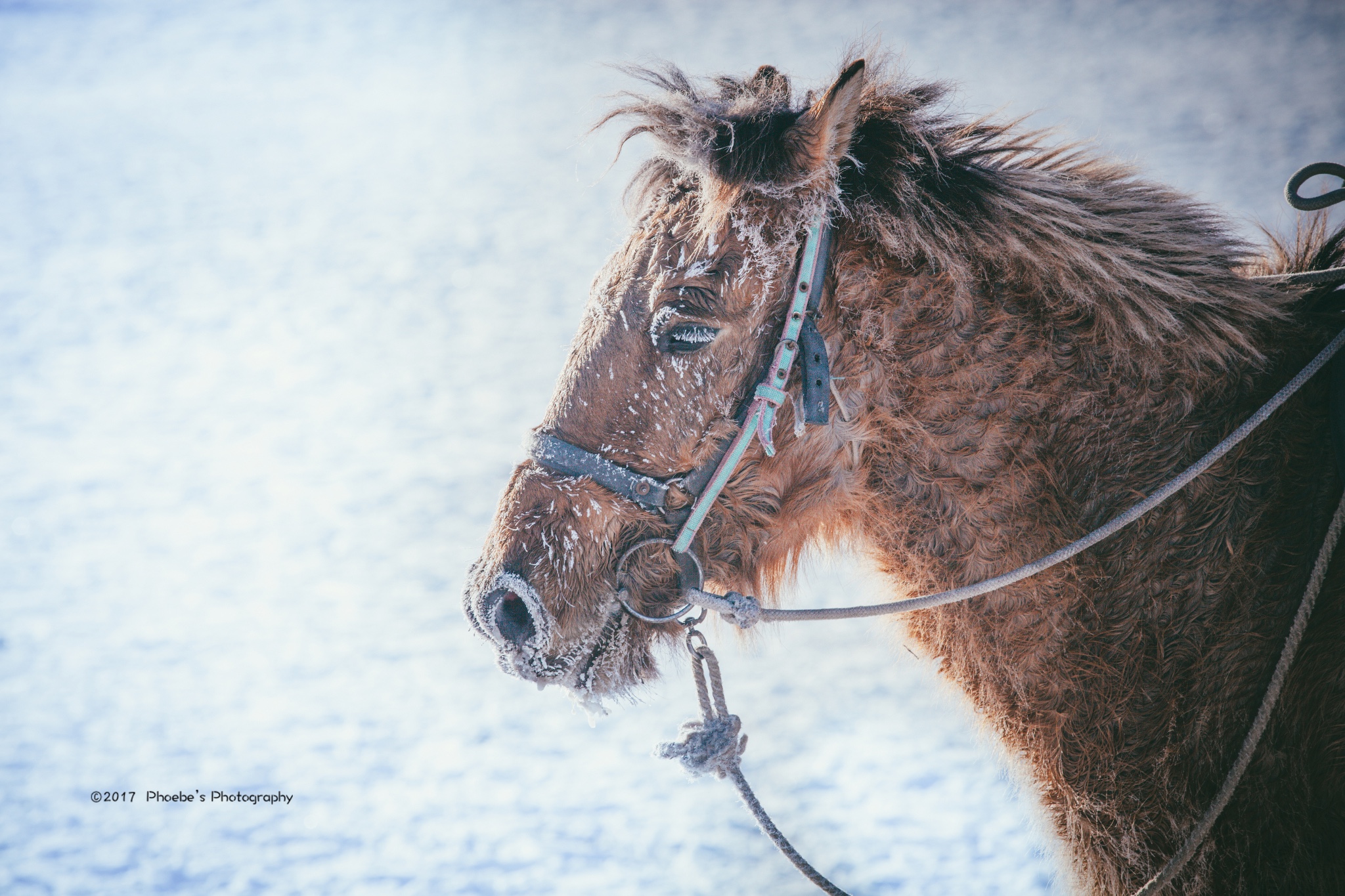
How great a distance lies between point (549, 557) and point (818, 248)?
3.76ft

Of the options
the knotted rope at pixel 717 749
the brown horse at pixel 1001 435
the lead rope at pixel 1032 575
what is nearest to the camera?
the lead rope at pixel 1032 575

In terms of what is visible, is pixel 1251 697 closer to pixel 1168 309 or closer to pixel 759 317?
pixel 1168 309

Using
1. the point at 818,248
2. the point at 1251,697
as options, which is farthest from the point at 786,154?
the point at 1251,697

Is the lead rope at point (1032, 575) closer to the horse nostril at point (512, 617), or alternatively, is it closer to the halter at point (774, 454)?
the halter at point (774, 454)

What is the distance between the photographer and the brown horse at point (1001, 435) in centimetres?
201

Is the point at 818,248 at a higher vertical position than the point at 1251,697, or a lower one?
higher

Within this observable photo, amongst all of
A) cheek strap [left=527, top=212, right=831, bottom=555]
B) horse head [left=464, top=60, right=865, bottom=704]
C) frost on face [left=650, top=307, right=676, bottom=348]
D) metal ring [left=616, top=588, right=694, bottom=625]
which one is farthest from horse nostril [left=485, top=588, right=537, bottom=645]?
frost on face [left=650, top=307, right=676, bottom=348]

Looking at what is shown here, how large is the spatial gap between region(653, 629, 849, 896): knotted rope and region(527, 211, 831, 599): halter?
9.7 inches

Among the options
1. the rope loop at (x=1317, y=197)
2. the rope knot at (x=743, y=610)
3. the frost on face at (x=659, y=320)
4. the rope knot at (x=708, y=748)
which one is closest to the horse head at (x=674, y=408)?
the frost on face at (x=659, y=320)

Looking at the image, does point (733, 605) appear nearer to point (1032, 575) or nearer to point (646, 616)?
point (646, 616)

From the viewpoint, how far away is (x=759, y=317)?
2.17 metres

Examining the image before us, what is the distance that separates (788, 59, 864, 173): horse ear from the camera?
2.02m

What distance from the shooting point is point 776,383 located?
2.14m

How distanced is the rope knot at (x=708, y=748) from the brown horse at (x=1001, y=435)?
0.34 m
